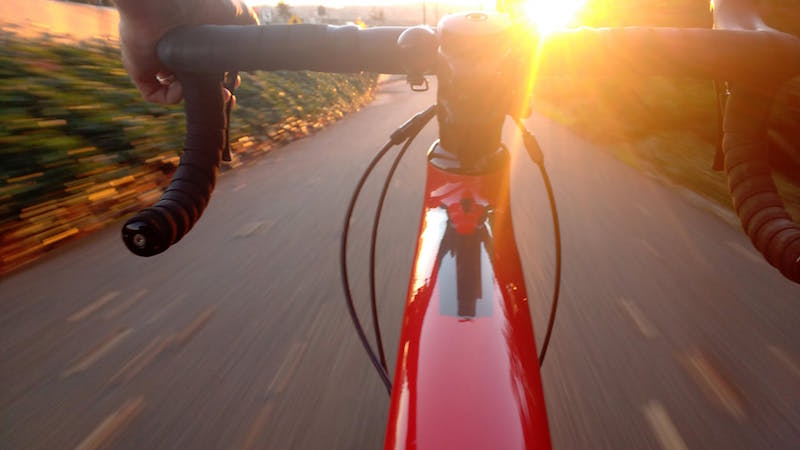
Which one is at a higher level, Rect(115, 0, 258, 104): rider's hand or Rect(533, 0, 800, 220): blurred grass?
Rect(115, 0, 258, 104): rider's hand

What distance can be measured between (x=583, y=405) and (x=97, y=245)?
377 cm

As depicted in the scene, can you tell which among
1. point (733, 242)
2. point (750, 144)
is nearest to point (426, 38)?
point (750, 144)

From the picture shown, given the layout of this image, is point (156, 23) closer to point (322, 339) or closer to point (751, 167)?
point (751, 167)

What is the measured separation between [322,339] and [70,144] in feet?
10.5

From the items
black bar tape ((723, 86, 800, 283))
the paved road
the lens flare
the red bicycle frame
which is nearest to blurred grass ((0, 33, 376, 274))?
the paved road

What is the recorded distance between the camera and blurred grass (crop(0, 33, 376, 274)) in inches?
144

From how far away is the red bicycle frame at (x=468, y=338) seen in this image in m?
0.73

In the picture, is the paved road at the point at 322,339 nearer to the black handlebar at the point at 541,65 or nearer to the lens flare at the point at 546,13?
the black handlebar at the point at 541,65

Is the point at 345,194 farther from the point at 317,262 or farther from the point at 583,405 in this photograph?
the point at 583,405

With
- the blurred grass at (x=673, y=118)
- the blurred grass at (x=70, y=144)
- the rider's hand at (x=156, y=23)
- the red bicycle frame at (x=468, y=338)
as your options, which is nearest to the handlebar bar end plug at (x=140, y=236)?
the rider's hand at (x=156, y=23)

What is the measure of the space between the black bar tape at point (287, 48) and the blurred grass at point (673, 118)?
8.82 feet

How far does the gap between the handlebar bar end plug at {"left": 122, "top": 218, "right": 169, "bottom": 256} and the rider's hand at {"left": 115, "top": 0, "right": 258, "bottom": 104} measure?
43 cm

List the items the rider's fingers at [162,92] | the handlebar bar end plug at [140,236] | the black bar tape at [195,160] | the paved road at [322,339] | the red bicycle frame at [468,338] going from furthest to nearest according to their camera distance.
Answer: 1. the paved road at [322,339]
2. the rider's fingers at [162,92]
3. the black bar tape at [195,160]
4. the handlebar bar end plug at [140,236]
5. the red bicycle frame at [468,338]

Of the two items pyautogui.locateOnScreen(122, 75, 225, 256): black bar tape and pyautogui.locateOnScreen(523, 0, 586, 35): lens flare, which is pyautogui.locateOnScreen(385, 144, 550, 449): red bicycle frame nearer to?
pyautogui.locateOnScreen(523, 0, 586, 35): lens flare
